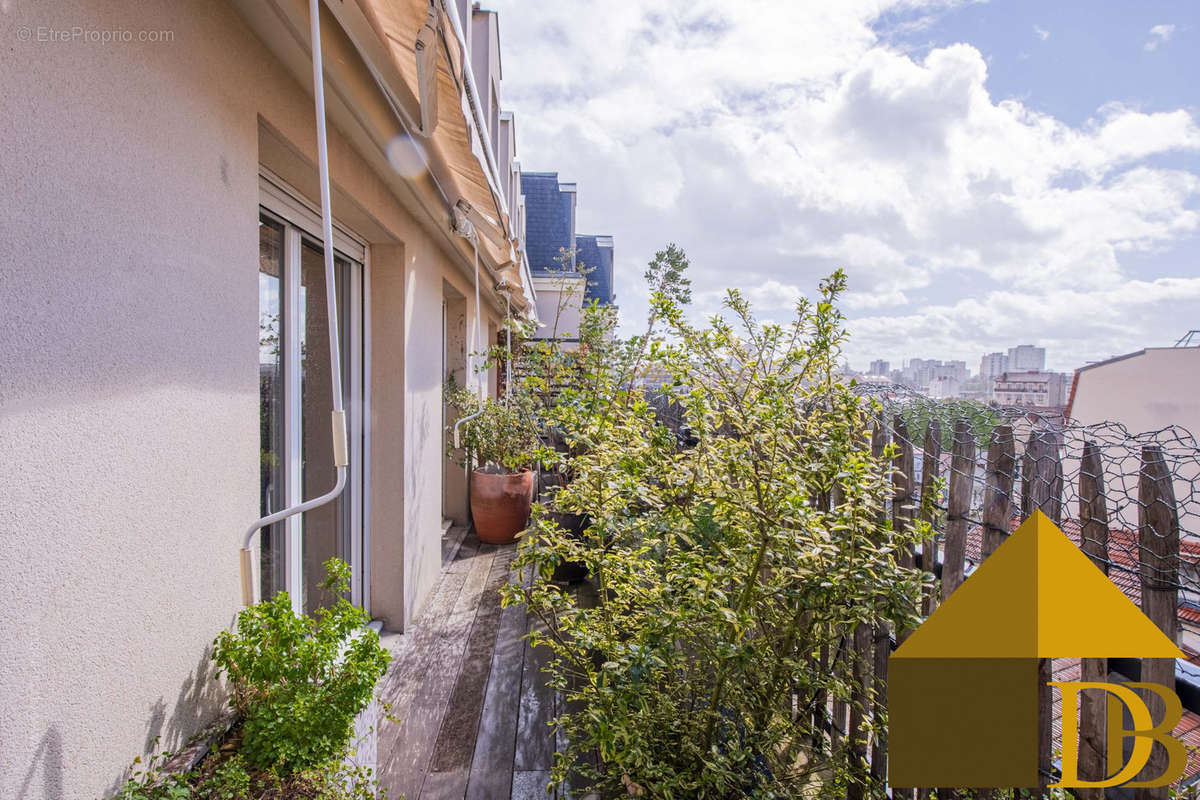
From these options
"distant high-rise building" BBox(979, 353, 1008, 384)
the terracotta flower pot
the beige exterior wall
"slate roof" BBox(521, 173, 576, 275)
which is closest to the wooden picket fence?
the beige exterior wall

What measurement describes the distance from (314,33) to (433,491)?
313 centimetres

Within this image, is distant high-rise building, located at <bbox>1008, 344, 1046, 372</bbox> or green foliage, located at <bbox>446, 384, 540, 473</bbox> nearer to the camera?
green foliage, located at <bbox>446, 384, 540, 473</bbox>

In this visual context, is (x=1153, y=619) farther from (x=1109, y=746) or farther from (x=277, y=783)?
(x=277, y=783)

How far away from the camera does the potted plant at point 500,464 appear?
15.9 ft

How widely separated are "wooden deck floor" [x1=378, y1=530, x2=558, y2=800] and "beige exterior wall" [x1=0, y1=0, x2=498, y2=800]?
1095 millimetres

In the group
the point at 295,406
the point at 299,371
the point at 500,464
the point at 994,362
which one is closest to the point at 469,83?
the point at 299,371

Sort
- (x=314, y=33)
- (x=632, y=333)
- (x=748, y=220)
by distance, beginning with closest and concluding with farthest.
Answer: (x=314, y=33) < (x=632, y=333) < (x=748, y=220)

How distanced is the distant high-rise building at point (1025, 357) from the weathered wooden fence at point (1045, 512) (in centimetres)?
341

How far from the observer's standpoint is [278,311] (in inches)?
85.1

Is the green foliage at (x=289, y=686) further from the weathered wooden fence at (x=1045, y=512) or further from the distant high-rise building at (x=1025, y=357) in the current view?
the distant high-rise building at (x=1025, y=357)

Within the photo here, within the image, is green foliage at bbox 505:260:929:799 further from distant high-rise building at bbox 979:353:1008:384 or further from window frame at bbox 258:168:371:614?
distant high-rise building at bbox 979:353:1008:384

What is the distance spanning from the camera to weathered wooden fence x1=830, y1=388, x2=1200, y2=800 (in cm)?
111

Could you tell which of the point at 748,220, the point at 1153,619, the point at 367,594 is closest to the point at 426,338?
the point at 367,594

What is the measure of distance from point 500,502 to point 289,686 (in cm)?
349
